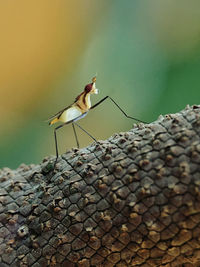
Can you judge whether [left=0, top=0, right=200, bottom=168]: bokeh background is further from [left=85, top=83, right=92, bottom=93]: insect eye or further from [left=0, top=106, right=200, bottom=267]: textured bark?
[left=0, top=106, right=200, bottom=267]: textured bark

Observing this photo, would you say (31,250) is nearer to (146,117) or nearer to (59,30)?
(146,117)

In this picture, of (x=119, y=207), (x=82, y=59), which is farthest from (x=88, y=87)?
(x=82, y=59)

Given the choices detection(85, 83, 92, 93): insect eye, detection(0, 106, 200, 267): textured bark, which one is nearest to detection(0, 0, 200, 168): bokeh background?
detection(85, 83, 92, 93): insect eye

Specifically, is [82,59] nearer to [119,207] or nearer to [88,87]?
[88,87]

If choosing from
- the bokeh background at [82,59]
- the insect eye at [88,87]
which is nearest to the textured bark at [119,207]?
the insect eye at [88,87]

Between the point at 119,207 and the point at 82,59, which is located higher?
the point at 82,59

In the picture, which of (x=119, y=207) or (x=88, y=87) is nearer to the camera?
(x=119, y=207)
